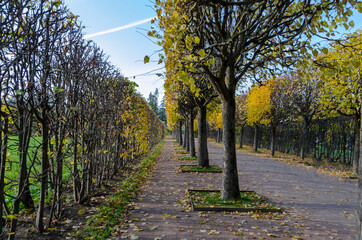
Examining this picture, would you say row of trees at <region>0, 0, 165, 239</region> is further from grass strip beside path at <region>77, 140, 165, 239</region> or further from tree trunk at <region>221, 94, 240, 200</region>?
tree trunk at <region>221, 94, 240, 200</region>

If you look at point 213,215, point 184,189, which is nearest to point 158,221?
point 213,215

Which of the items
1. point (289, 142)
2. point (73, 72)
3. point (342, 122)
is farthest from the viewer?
point (289, 142)

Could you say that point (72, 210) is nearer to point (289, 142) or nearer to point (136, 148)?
point (136, 148)

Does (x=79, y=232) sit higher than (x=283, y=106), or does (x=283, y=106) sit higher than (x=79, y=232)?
(x=283, y=106)

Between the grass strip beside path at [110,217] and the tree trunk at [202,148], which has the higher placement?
the tree trunk at [202,148]

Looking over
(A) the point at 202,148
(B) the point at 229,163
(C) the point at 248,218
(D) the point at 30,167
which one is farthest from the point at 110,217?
(A) the point at 202,148

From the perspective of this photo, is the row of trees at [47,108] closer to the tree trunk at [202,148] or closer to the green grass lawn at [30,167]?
the green grass lawn at [30,167]

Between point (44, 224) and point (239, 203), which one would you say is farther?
point (239, 203)

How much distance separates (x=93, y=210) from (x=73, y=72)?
310 centimetres

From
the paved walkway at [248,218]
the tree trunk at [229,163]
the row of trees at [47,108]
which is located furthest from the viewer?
the tree trunk at [229,163]

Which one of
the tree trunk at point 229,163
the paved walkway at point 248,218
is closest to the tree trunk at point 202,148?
the paved walkway at point 248,218

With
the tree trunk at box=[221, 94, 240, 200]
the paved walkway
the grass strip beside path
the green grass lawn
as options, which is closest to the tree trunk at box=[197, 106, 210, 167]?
the paved walkway

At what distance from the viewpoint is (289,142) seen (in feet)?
83.4

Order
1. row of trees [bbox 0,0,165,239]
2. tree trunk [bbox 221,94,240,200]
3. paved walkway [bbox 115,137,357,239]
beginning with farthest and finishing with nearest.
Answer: tree trunk [bbox 221,94,240,200], paved walkway [bbox 115,137,357,239], row of trees [bbox 0,0,165,239]
